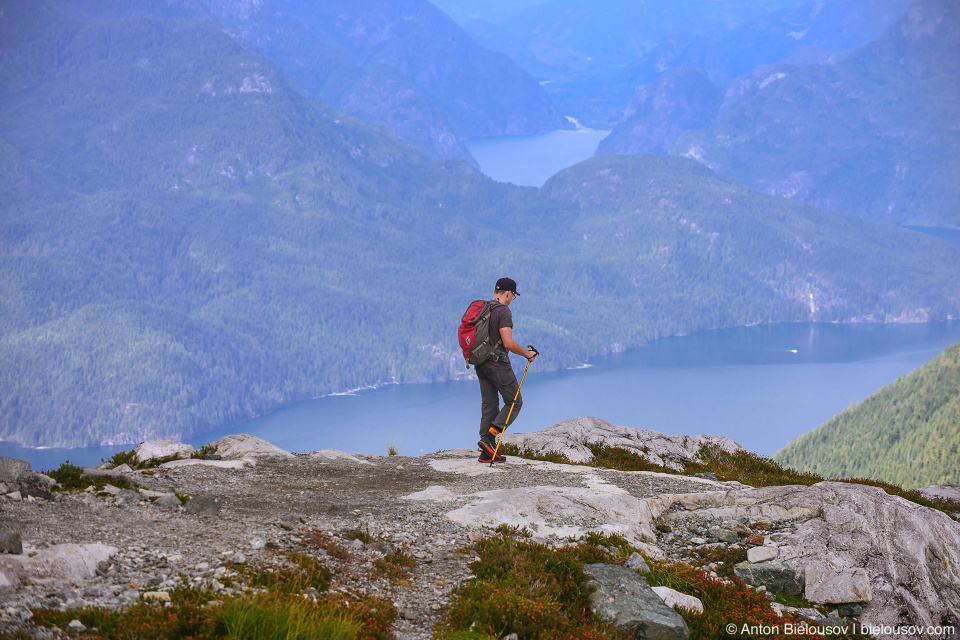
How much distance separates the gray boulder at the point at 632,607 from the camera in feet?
30.4

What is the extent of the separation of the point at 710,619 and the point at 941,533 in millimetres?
5188

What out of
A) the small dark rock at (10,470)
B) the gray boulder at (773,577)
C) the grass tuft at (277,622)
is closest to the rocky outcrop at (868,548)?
the gray boulder at (773,577)

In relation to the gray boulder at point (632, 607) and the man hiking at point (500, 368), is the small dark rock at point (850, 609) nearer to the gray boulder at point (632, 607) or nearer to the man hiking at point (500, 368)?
the gray boulder at point (632, 607)

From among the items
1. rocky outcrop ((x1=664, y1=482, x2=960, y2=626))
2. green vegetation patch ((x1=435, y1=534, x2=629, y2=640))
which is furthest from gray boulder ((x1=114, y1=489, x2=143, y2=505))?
rocky outcrop ((x1=664, y1=482, x2=960, y2=626))

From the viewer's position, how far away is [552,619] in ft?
29.4

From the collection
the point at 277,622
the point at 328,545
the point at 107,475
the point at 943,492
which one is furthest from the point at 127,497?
the point at 943,492

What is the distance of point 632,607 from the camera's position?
31.4ft

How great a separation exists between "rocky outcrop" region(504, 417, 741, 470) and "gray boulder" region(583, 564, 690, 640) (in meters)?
11.1

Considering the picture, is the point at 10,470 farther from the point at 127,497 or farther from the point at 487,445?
the point at 487,445

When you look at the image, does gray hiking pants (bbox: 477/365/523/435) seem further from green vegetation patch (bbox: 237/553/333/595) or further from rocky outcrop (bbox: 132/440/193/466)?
rocky outcrop (bbox: 132/440/193/466)

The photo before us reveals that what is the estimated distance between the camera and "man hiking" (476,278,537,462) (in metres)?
15.8

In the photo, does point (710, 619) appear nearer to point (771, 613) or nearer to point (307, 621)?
point (771, 613)

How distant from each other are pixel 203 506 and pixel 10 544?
341 centimetres

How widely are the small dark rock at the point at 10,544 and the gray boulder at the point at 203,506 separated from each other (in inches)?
123
